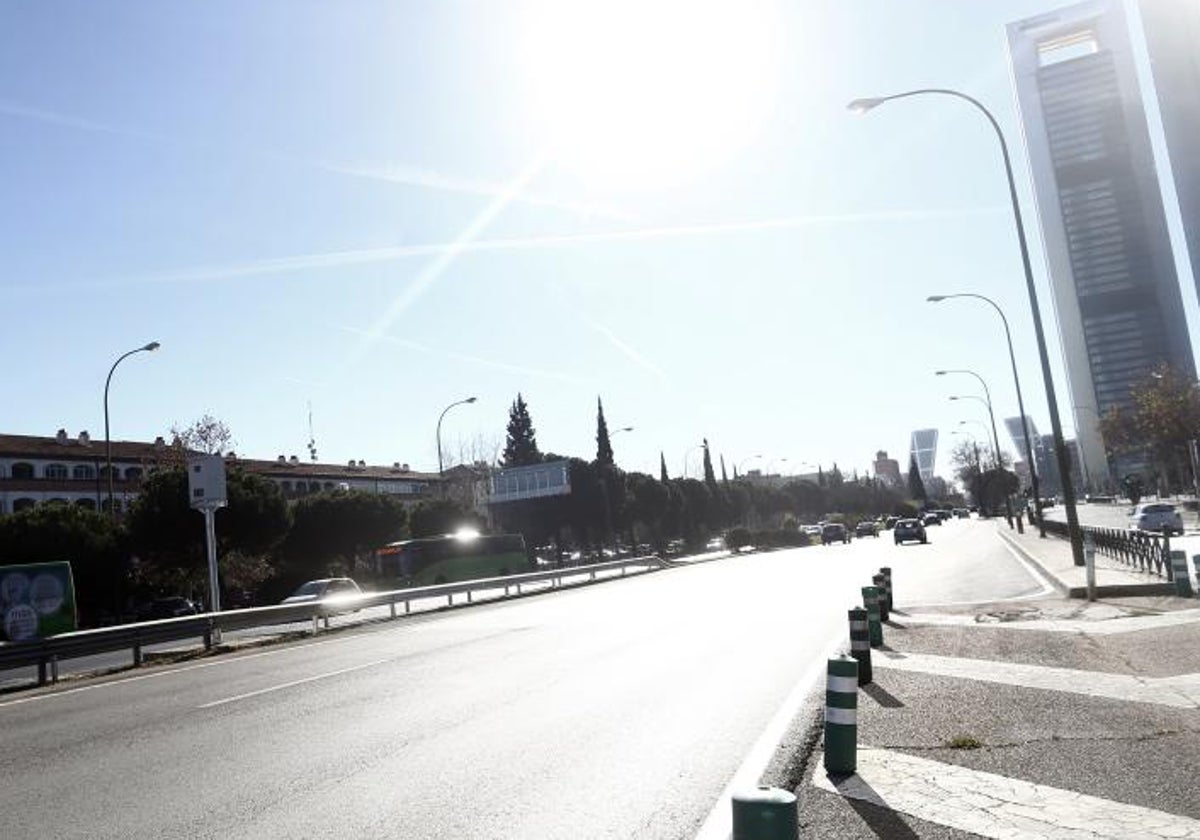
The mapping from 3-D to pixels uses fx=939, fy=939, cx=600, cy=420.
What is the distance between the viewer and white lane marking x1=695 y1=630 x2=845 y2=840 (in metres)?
5.09

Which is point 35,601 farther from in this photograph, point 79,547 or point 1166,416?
point 1166,416

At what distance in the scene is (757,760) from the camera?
21.9ft

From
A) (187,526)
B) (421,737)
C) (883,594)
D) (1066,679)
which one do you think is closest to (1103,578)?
(883,594)

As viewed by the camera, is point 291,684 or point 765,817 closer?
point 765,817

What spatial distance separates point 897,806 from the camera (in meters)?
5.43

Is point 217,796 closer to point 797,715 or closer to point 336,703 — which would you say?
point 336,703

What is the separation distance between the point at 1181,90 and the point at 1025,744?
139 meters

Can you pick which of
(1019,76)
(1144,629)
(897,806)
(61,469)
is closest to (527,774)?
(897,806)

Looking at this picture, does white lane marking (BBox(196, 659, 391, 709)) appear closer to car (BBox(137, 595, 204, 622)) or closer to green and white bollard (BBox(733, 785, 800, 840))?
green and white bollard (BBox(733, 785, 800, 840))

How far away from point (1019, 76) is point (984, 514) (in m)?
106

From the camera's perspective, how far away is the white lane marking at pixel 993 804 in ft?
15.7

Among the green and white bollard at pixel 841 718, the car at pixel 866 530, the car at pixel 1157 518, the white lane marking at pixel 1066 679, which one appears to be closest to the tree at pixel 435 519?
the car at pixel 866 530

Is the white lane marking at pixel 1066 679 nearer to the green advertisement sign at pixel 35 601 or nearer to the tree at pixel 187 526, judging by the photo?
the green advertisement sign at pixel 35 601

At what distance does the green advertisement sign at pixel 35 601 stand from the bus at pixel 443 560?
24.8m
